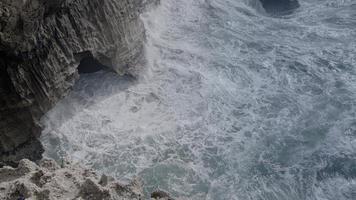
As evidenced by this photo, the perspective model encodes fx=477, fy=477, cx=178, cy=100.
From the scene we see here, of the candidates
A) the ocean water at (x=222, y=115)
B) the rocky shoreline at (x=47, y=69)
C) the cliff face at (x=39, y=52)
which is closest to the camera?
the rocky shoreline at (x=47, y=69)

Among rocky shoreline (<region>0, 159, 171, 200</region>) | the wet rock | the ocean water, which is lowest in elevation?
the ocean water

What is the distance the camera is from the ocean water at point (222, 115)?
13977 millimetres

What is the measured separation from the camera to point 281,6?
25.0m

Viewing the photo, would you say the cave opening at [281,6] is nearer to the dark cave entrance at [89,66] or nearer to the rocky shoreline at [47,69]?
the rocky shoreline at [47,69]

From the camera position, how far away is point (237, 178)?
Answer: 13.9 meters

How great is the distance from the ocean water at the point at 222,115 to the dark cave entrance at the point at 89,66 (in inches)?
13.2

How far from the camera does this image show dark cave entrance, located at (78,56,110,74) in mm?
15914

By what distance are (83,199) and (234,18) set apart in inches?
660

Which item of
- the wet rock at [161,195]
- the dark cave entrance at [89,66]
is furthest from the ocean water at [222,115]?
the wet rock at [161,195]

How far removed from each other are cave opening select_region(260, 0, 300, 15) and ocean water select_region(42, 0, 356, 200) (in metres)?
2.54

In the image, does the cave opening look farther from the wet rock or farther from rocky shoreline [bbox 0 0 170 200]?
the wet rock

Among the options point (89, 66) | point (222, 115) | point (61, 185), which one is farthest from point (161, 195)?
point (89, 66)

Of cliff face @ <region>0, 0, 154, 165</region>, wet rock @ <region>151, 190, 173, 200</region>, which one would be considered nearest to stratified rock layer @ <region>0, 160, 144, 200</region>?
wet rock @ <region>151, 190, 173, 200</region>

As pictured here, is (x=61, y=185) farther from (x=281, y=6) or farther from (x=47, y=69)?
(x=281, y=6)
